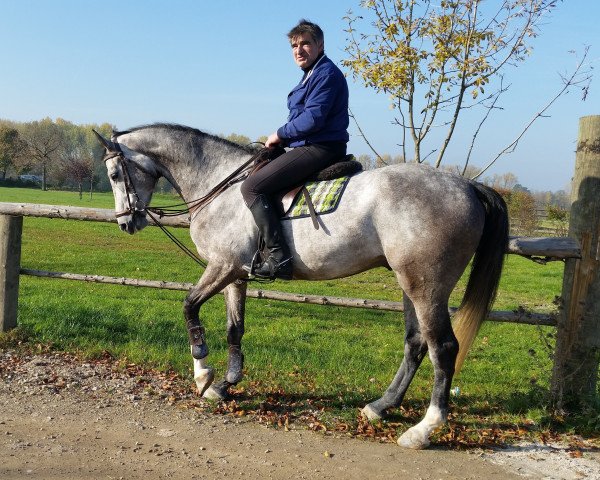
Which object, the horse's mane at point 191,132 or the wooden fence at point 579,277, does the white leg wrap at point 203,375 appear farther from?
the wooden fence at point 579,277

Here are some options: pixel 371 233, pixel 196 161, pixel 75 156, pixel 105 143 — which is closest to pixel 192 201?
pixel 196 161

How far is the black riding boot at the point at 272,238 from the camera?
444 centimetres

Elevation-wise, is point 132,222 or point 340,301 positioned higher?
point 132,222

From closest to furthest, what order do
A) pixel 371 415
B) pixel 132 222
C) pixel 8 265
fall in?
1. pixel 371 415
2. pixel 132 222
3. pixel 8 265

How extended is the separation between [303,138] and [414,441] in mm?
2504

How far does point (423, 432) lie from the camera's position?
425cm

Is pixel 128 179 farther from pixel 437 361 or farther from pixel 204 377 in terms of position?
pixel 437 361

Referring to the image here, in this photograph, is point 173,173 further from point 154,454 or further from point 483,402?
point 483,402

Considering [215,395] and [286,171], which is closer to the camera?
[286,171]

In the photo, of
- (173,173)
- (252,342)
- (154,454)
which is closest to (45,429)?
(154,454)

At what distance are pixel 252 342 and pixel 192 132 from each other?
3.28 m

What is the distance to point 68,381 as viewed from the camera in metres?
5.31

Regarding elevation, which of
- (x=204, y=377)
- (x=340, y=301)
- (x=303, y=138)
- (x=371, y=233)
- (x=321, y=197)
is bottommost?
(x=204, y=377)

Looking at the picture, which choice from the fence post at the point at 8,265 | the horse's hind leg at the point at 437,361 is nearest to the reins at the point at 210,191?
the horse's hind leg at the point at 437,361
